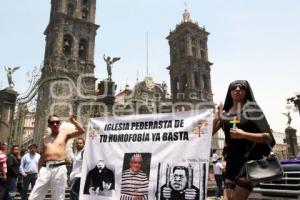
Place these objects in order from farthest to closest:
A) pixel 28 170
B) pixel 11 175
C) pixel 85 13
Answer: pixel 85 13, pixel 28 170, pixel 11 175

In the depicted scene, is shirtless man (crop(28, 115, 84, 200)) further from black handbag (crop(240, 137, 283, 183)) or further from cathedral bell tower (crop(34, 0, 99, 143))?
cathedral bell tower (crop(34, 0, 99, 143))

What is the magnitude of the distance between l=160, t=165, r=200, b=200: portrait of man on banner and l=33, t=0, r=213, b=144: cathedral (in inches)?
467

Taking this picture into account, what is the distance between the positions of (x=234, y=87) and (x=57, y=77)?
45.4ft

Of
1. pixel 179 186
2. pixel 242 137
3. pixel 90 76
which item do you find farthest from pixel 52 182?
pixel 90 76

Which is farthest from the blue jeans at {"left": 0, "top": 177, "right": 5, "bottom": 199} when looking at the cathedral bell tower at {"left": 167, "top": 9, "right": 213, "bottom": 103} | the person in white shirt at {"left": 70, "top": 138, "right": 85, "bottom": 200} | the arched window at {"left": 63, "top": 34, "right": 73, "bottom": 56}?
the cathedral bell tower at {"left": 167, "top": 9, "right": 213, "bottom": 103}

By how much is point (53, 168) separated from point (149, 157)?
1.48 meters

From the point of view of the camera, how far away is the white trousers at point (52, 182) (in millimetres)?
4746

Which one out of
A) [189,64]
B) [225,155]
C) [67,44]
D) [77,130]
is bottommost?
[225,155]

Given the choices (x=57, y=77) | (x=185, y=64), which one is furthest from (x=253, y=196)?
(x=185, y=64)

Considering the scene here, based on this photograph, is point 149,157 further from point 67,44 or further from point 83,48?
point 83,48

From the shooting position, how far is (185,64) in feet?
154

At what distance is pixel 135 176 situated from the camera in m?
4.77

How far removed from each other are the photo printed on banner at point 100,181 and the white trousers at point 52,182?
542mm

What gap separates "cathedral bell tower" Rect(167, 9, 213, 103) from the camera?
4570 centimetres
